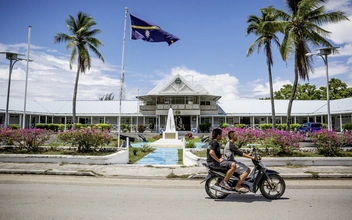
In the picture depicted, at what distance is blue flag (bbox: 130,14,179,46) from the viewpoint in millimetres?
14570

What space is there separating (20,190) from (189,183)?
4.90 m

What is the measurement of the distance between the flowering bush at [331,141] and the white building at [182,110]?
95.8ft

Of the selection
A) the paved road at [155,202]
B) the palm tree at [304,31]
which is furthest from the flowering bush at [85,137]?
the palm tree at [304,31]

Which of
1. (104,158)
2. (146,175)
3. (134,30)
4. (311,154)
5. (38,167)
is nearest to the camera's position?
(146,175)

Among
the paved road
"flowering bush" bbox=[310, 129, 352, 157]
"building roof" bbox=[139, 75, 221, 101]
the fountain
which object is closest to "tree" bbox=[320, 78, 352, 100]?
"building roof" bbox=[139, 75, 221, 101]

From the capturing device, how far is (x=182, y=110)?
4200 centimetres

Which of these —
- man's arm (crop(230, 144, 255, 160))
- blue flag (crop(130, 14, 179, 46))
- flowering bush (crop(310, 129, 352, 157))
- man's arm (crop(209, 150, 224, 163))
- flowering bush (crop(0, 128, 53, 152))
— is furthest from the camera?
blue flag (crop(130, 14, 179, 46))

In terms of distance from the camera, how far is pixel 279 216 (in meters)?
4.78

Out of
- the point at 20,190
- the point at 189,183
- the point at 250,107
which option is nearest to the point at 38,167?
the point at 20,190

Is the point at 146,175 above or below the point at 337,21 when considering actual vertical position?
below

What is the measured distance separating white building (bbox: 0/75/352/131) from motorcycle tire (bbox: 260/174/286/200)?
3508cm

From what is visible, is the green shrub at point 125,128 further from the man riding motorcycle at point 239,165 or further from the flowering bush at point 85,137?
the man riding motorcycle at point 239,165

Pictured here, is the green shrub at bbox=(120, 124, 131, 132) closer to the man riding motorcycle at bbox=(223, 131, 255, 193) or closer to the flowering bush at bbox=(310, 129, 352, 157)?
the flowering bush at bbox=(310, 129, 352, 157)

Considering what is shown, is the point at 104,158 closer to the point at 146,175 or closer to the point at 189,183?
the point at 146,175
